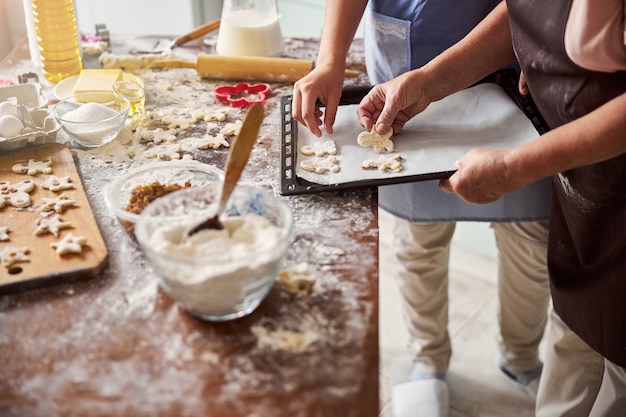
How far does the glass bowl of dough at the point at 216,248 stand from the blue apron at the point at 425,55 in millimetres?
645

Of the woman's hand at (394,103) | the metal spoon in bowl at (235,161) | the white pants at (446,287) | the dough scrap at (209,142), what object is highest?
the metal spoon in bowl at (235,161)

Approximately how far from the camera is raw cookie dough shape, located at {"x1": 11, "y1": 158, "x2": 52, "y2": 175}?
120cm

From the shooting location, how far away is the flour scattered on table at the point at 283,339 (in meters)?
0.85

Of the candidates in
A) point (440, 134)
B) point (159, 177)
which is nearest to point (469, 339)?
point (440, 134)

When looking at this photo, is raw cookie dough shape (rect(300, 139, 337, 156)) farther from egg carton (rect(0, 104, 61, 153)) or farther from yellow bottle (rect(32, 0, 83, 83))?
yellow bottle (rect(32, 0, 83, 83))

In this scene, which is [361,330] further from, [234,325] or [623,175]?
[623,175]

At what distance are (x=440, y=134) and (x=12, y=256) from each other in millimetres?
780

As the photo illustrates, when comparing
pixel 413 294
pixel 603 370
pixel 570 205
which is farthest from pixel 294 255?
pixel 413 294

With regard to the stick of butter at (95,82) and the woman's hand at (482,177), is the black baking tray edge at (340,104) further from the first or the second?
the stick of butter at (95,82)

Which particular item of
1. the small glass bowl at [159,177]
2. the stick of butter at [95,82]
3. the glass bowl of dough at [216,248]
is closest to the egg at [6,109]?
the stick of butter at [95,82]

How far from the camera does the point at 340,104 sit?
141 cm

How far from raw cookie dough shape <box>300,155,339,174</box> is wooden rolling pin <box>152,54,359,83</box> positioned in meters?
0.39

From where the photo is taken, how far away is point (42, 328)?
2.88 ft

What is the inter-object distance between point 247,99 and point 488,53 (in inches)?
20.1
